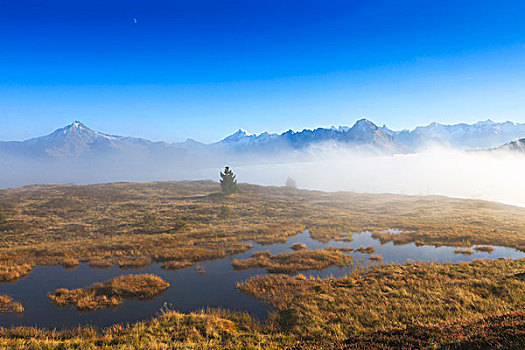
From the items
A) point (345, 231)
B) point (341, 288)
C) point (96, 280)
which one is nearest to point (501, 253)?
point (345, 231)

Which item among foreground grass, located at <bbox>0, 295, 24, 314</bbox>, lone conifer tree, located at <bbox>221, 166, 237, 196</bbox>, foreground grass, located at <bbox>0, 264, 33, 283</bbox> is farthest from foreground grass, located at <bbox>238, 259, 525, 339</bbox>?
lone conifer tree, located at <bbox>221, 166, 237, 196</bbox>

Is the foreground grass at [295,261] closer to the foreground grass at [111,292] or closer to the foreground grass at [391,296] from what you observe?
the foreground grass at [391,296]

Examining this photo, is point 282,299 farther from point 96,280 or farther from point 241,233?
point 241,233

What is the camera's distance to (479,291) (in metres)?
14.4

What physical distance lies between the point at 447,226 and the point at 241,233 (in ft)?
115

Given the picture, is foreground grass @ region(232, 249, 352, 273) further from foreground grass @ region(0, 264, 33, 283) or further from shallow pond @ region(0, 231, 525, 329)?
foreground grass @ region(0, 264, 33, 283)

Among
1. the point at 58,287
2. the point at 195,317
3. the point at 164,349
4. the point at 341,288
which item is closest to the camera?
the point at 164,349

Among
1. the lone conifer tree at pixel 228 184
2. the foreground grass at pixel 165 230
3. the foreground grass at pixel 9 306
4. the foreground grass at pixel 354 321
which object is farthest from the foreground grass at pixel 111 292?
the lone conifer tree at pixel 228 184

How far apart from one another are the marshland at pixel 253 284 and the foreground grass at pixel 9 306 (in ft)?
0.28

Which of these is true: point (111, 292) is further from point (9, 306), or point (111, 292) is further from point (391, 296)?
point (391, 296)

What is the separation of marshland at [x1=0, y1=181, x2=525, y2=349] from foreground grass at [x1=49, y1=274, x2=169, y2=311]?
103 mm

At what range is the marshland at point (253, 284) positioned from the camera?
11023mm

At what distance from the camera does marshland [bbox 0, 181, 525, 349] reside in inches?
434

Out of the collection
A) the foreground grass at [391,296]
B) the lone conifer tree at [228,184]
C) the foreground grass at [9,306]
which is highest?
the lone conifer tree at [228,184]
